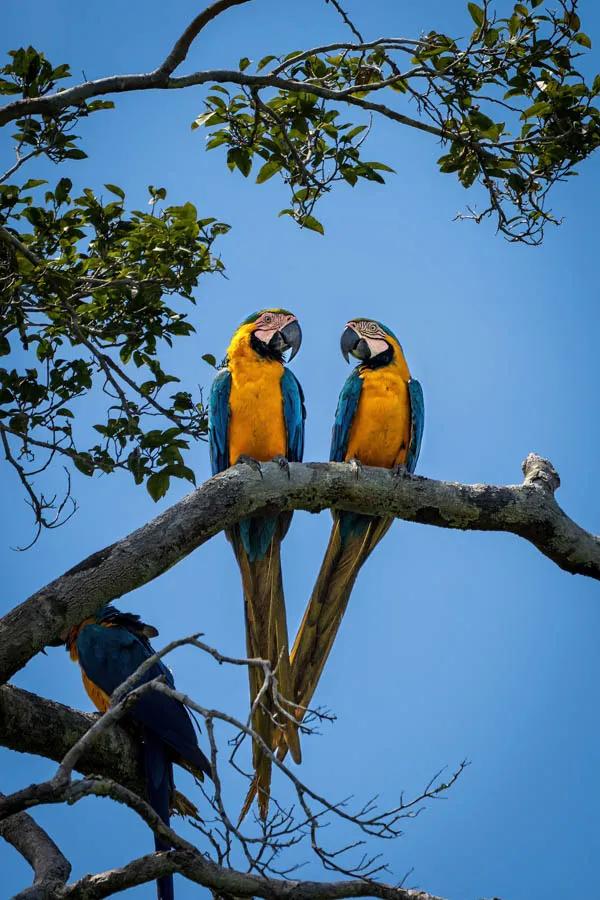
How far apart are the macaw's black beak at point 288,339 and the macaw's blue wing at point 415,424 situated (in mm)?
601

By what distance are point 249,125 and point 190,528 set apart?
5.33 ft

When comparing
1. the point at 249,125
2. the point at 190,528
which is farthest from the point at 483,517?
the point at 249,125

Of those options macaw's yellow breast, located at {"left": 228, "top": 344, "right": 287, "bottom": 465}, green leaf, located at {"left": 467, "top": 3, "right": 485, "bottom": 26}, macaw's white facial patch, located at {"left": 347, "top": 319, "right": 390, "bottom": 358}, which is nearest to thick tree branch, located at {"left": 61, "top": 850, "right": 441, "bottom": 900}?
macaw's yellow breast, located at {"left": 228, "top": 344, "right": 287, "bottom": 465}

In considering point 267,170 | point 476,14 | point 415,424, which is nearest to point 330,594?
point 415,424

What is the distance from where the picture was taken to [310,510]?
4008 millimetres

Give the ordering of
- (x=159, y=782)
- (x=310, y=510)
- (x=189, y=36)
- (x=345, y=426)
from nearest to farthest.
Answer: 1. (x=189, y=36)
2. (x=159, y=782)
3. (x=310, y=510)
4. (x=345, y=426)

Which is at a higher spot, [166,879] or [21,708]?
[21,708]

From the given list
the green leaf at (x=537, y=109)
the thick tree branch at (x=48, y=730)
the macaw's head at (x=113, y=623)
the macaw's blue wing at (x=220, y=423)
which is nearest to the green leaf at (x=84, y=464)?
the macaw's head at (x=113, y=623)

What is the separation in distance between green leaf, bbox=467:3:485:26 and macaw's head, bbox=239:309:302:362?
1701mm

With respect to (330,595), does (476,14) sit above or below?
above

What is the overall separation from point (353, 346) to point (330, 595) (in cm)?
127

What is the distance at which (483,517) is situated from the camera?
3.98 meters

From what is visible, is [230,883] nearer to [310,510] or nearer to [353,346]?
[310,510]

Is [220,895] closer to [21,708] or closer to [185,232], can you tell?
[21,708]
